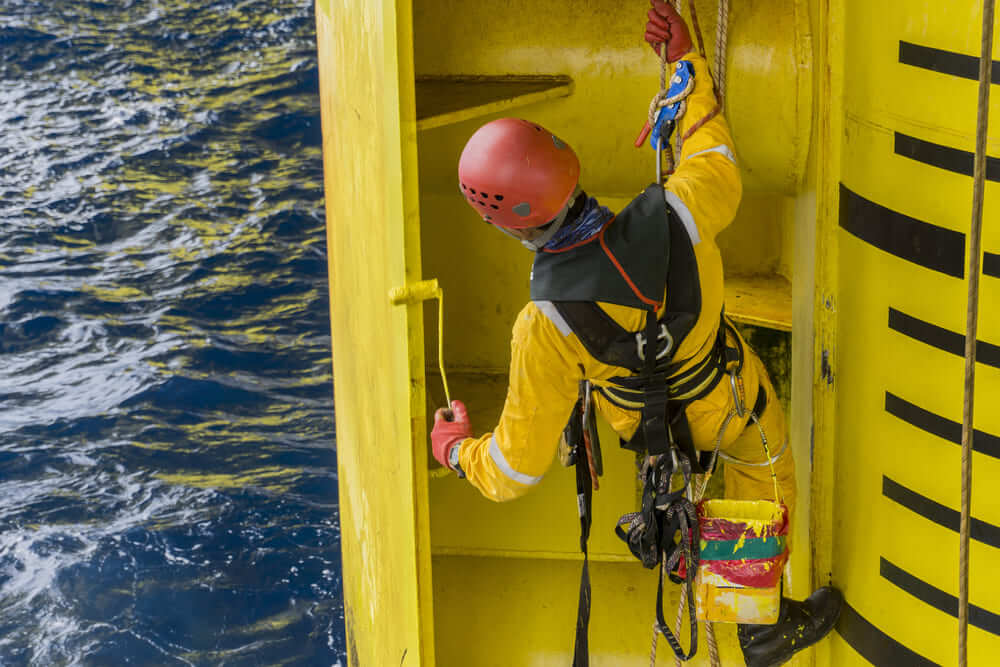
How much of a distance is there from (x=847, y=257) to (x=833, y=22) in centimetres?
57

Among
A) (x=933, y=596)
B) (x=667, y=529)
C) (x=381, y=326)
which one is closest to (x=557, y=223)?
Answer: (x=381, y=326)

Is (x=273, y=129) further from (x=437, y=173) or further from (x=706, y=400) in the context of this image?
(x=706, y=400)

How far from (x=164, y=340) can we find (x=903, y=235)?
7496mm

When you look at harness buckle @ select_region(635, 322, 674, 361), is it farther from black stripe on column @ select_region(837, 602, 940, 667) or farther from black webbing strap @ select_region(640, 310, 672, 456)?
black stripe on column @ select_region(837, 602, 940, 667)

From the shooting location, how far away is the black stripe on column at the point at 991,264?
2.21 meters

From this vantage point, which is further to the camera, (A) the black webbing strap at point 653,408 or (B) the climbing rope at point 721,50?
(B) the climbing rope at point 721,50

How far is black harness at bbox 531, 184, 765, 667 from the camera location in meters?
2.48

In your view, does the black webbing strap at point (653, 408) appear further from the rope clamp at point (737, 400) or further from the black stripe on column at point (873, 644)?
Answer: the black stripe on column at point (873, 644)

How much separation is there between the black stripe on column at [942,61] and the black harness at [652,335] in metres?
0.60

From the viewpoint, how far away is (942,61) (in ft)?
7.38

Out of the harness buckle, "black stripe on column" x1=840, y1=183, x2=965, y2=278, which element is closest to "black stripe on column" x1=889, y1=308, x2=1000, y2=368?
"black stripe on column" x1=840, y1=183, x2=965, y2=278

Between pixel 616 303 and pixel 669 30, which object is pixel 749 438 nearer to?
pixel 616 303

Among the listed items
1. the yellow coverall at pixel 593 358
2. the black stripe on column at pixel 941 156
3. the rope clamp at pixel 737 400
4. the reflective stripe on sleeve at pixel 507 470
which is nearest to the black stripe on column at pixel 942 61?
the black stripe on column at pixel 941 156

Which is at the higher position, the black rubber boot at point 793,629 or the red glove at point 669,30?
the red glove at point 669,30
